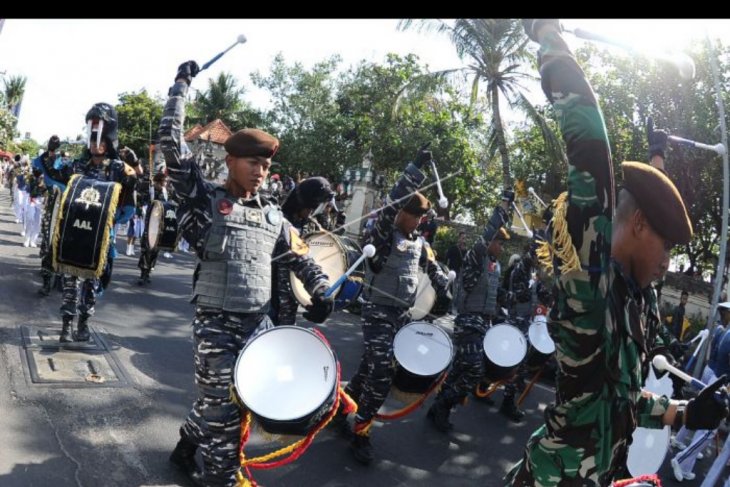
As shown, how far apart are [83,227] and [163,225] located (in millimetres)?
3264

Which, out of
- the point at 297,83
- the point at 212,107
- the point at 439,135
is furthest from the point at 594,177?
the point at 212,107

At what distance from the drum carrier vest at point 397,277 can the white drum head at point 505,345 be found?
1348 millimetres

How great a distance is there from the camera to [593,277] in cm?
179

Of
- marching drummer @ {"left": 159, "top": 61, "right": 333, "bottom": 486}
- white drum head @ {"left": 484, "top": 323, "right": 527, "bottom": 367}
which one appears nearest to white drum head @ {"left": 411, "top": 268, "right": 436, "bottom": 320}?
white drum head @ {"left": 484, "top": 323, "right": 527, "bottom": 367}

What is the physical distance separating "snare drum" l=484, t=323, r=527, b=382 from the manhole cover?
3.53m

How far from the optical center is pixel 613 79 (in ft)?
60.6

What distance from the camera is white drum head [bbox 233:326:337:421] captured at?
3.10m

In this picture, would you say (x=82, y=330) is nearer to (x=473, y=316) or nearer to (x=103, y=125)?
→ (x=103, y=125)

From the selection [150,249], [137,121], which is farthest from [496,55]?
[137,121]

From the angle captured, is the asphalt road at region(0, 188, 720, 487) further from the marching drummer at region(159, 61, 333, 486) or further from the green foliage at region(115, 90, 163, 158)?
the green foliage at region(115, 90, 163, 158)

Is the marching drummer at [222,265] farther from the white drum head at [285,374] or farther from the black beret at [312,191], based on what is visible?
the black beret at [312,191]

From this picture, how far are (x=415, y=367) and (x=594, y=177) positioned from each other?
11.6 feet

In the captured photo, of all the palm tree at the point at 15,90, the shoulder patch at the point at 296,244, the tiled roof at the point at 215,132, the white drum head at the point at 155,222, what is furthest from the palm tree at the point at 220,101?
the shoulder patch at the point at 296,244

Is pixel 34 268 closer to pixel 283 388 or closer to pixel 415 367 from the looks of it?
pixel 415 367
